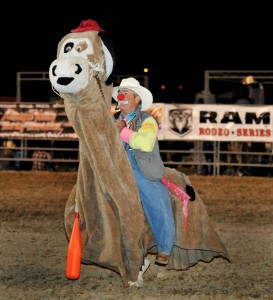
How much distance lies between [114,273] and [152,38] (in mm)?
39064

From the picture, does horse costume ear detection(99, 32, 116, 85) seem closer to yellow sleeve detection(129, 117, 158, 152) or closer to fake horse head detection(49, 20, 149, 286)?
fake horse head detection(49, 20, 149, 286)

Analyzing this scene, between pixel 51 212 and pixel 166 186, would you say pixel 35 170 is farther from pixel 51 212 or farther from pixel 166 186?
pixel 166 186

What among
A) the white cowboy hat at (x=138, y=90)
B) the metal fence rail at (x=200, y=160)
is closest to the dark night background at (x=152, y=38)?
the metal fence rail at (x=200, y=160)

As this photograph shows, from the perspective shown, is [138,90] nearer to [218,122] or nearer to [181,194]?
[181,194]

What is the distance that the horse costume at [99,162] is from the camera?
516 cm

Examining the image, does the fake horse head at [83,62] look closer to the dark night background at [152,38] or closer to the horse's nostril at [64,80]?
the horse's nostril at [64,80]

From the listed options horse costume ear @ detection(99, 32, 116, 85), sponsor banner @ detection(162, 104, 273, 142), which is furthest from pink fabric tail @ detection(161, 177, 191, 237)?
sponsor banner @ detection(162, 104, 273, 142)

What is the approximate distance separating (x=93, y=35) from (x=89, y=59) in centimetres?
20

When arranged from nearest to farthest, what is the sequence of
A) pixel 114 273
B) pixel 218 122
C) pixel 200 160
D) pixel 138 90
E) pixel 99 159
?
pixel 99 159 → pixel 138 90 → pixel 114 273 → pixel 218 122 → pixel 200 160

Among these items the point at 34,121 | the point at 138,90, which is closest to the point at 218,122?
the point at 34,121

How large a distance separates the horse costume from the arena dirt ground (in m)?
0.40

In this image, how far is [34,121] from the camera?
16.2 meters

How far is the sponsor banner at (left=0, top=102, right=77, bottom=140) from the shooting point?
16078mm

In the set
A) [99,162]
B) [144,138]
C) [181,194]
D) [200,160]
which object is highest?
[144,138]
